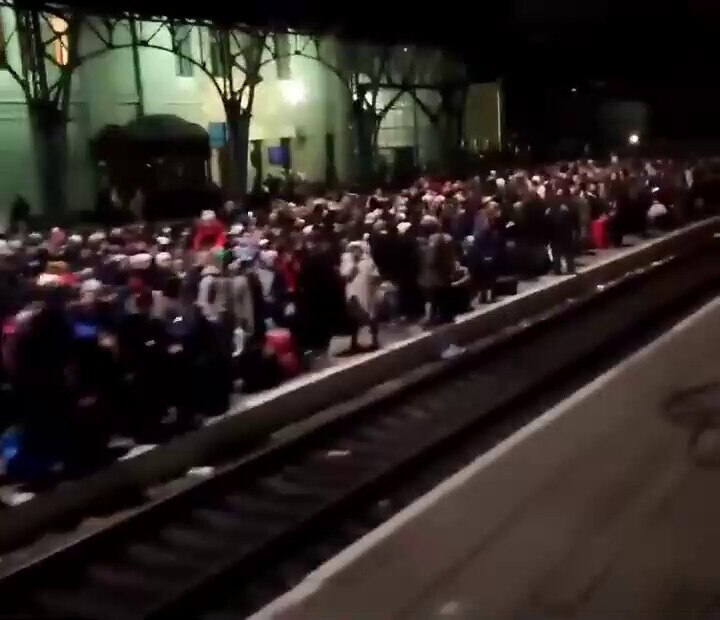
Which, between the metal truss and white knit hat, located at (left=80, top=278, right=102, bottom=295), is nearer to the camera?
white knit hat, located at (left=80, top=278, right=102, bottom=295)

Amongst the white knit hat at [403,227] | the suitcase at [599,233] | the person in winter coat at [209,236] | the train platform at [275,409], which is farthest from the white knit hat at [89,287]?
the suitcase at [599,233]

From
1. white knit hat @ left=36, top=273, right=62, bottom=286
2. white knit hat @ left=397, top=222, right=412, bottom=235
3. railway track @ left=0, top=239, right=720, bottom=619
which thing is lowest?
railway track @ left=0, top=239, right=720, bottom=619

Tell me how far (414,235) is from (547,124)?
24.9m

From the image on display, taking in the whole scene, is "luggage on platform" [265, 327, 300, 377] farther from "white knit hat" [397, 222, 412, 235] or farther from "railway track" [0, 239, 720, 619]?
"white knit hat" [397, 222, 412, 235]

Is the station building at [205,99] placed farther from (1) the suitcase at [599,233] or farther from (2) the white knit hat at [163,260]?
(2) the white knit hat at [163,260]

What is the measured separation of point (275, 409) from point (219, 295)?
1.12 metres

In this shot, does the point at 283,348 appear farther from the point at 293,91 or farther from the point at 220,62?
the point at 293,91

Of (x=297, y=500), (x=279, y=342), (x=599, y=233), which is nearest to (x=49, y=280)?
(x=297, y=500)

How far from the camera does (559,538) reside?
234 inches

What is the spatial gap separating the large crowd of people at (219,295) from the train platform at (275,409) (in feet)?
0.57

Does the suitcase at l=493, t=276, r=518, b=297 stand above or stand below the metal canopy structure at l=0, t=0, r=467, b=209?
below

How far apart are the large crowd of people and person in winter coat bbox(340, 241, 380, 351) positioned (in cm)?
2

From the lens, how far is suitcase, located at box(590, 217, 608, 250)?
1966cm

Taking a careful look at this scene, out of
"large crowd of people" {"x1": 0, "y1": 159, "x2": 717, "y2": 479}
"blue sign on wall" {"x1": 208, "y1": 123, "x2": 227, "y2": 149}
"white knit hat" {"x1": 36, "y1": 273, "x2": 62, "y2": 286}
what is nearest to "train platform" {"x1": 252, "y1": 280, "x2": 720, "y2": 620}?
A: "large crowd of people" {"x1": 0, "y1": 159, "x2": 717, "y2": 479}
